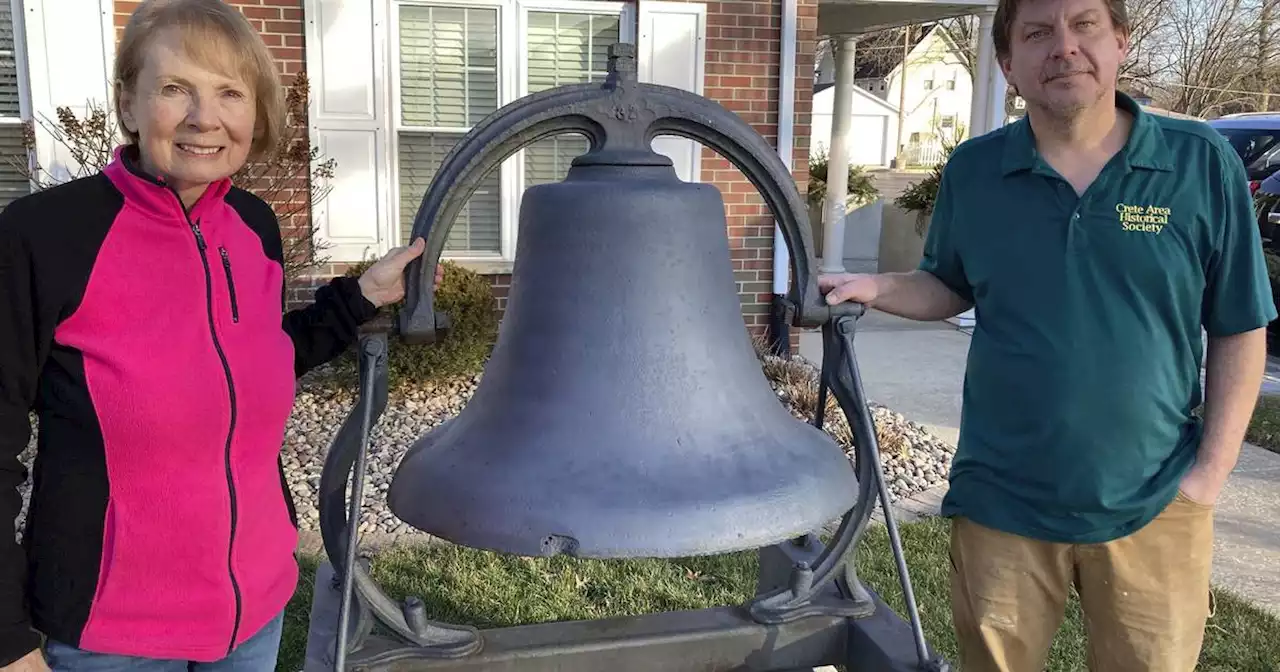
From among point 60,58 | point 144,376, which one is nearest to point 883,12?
point 60,58

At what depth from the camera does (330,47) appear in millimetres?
5824

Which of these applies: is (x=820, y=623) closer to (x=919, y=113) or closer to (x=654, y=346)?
(x=654, y=346)

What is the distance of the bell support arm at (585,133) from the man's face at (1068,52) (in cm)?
71

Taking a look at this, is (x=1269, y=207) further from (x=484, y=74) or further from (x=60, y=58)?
(x=60, y=58)

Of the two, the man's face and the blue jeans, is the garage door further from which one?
the blue jeans

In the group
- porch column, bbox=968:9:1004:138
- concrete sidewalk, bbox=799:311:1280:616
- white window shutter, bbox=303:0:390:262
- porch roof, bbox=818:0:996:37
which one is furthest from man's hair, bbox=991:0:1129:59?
porch column, bbox=968:9:1004:138

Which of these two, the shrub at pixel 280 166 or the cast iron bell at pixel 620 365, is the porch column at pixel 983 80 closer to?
the shrub at pixel 280 166

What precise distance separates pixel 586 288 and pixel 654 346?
0.40 feet

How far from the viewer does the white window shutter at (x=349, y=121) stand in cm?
582

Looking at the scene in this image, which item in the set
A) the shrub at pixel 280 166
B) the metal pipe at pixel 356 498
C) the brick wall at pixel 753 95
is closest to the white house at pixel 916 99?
the brick wall at pixel 753 95

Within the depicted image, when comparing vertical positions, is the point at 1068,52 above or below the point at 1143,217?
above

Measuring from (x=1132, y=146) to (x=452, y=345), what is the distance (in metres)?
4.44

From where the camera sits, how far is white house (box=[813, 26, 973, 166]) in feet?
156

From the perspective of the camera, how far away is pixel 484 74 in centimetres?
621
